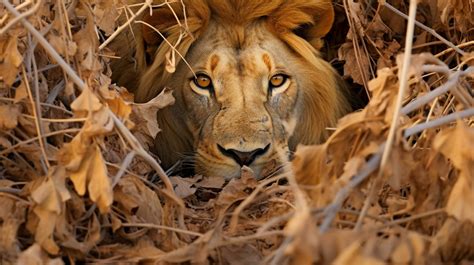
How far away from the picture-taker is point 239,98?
13.6ft

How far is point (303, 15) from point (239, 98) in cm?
56

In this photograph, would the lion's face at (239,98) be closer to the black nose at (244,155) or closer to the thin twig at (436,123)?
the black nose at (244,155)

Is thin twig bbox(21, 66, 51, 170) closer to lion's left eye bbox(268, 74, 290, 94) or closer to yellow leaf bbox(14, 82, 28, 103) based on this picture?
yellow leaf bbox(14, 82, 28, 103)

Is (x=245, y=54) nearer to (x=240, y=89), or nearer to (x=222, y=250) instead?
(x=240, y=89)

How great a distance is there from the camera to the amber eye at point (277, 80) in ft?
14.1

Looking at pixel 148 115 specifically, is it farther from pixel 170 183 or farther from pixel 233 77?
pixel 233 77

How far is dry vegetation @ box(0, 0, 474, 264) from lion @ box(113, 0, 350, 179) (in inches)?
20.2

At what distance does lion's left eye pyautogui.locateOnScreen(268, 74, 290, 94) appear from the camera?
430 centimetres

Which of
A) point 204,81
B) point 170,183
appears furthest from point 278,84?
point 170,183

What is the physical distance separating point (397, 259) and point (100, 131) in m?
0.94

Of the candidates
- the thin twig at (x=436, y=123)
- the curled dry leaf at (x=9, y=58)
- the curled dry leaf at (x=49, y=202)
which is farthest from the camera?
the curled dry leaf at (x=9, y=58)

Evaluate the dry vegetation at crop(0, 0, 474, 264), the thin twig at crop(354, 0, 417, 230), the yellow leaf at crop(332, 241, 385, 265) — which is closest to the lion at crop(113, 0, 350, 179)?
the dry vegetation at crop(0, 0, 474, 264)

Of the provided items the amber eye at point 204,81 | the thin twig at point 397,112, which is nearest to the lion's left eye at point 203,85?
the amber eye at point 204,81

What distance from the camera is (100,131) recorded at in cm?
260
